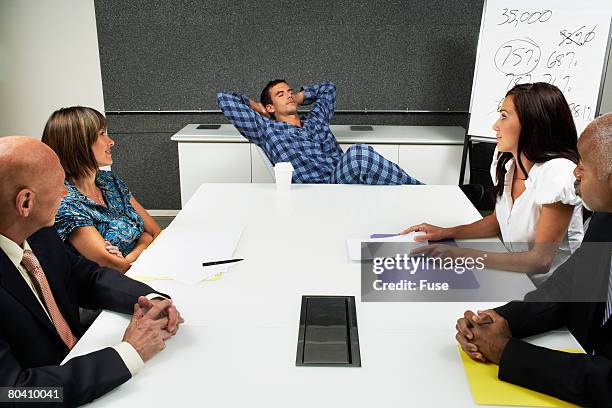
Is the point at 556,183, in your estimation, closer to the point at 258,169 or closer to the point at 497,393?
the point at 497,393

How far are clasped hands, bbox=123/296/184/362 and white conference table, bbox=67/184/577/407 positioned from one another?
23 millimetres

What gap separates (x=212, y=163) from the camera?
3.54 metres

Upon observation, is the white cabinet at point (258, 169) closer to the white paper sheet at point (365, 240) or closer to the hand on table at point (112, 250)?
the hand on table at point (112, 250)

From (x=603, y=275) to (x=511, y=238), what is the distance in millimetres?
590

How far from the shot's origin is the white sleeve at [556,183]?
165cm

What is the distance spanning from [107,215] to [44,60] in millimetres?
2211

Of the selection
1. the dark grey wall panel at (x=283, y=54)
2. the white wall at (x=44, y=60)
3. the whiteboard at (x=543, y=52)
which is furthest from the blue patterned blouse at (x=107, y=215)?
the whiteboard at (x=543, y=52)

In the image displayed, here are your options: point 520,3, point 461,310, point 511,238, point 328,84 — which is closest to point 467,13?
point 520,3

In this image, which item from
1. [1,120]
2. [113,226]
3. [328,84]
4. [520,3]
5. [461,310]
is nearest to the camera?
[461,310]

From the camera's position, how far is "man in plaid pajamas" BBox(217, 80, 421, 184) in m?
2.71

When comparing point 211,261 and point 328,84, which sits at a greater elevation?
point 328,84

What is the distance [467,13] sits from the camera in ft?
11.8

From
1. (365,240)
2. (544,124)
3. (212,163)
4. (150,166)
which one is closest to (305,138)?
(212,163)

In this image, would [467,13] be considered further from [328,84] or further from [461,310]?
[461,310]
